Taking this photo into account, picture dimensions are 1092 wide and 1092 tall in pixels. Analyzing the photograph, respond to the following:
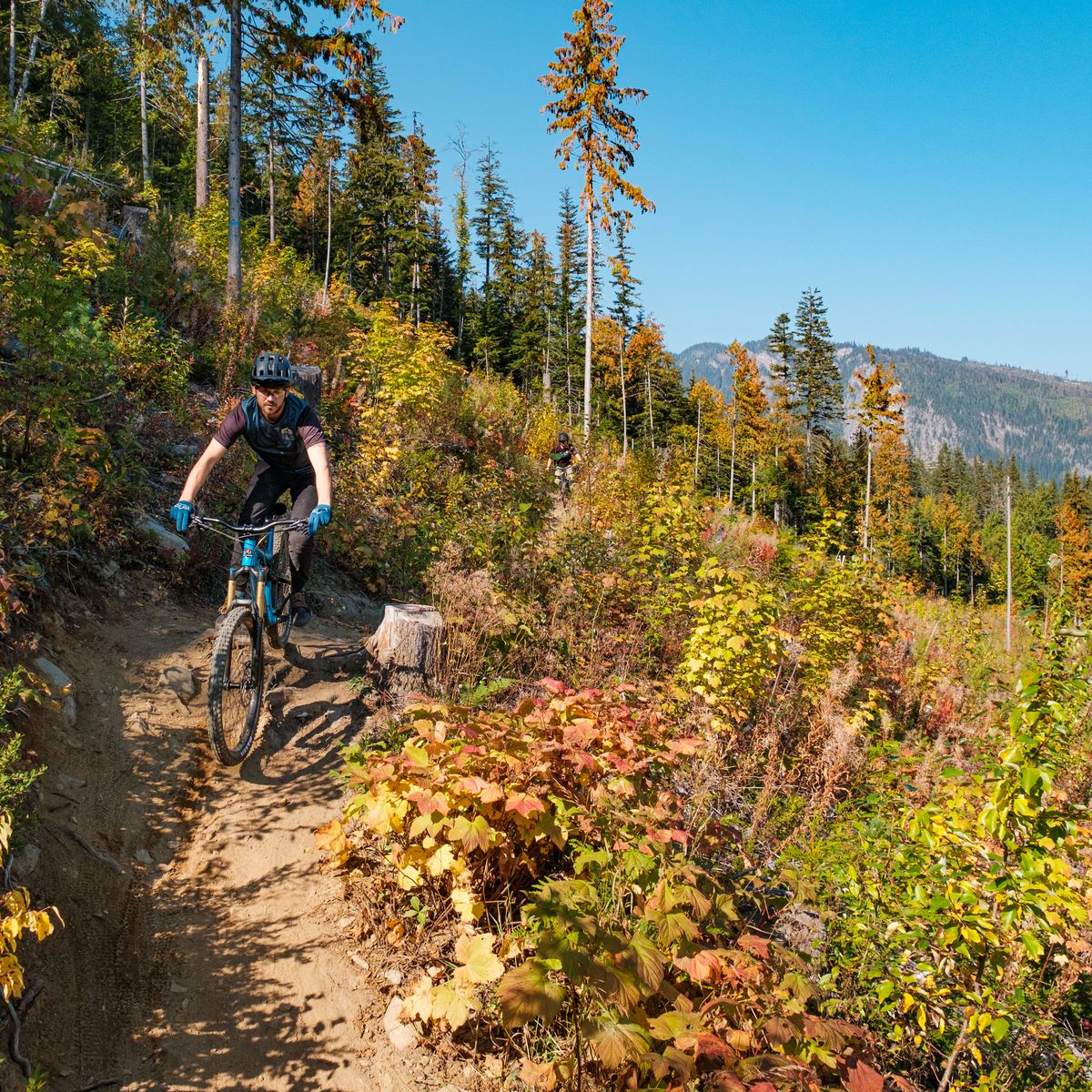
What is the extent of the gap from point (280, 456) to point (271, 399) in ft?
1.50

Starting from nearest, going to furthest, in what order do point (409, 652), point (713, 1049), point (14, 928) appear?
point (14, 928) → point (713, 1049) → point (409, 652)

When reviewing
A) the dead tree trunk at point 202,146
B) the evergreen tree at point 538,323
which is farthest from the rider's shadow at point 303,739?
the evergreen tree at point 538,323

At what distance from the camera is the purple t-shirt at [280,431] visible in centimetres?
472

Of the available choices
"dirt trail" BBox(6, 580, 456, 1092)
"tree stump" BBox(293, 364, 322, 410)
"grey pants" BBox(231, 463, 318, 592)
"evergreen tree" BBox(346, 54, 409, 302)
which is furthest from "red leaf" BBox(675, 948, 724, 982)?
"evergreen tree" BBox(346, 54, 409, 302)

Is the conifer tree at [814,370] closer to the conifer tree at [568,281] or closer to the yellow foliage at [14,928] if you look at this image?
the conifer tree at [568,281]

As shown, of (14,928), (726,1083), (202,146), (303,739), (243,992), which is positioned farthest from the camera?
(202,146)

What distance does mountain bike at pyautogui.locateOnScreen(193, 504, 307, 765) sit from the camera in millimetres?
4035

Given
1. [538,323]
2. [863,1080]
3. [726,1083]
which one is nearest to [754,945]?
[863,1080]

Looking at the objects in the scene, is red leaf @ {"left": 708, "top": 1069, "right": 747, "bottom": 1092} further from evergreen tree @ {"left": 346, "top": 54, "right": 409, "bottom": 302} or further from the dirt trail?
evergreen tree @ {"left": 346, "top": 54, "right": 409, "bottom": 302}

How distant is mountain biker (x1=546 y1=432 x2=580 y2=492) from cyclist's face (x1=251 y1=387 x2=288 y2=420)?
27.1ft

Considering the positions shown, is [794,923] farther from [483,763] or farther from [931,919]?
[483,763]

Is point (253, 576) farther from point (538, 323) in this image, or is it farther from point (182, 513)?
point (538, 323)

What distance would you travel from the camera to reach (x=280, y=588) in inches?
197

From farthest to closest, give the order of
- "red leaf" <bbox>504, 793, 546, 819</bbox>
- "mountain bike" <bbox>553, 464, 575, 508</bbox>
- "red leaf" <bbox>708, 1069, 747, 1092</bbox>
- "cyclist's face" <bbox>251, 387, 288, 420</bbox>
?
"mountain bike" <bbox>553, 464, 575, 508</bbox> → "cyclist's face" <bbox>251, 387, 288, 420</bbox> → "red leaf" <bbox>504, 793, 546, 819</bbox> → "red leaf" <bbox>708, 1069, 747, 1092</bbox>
